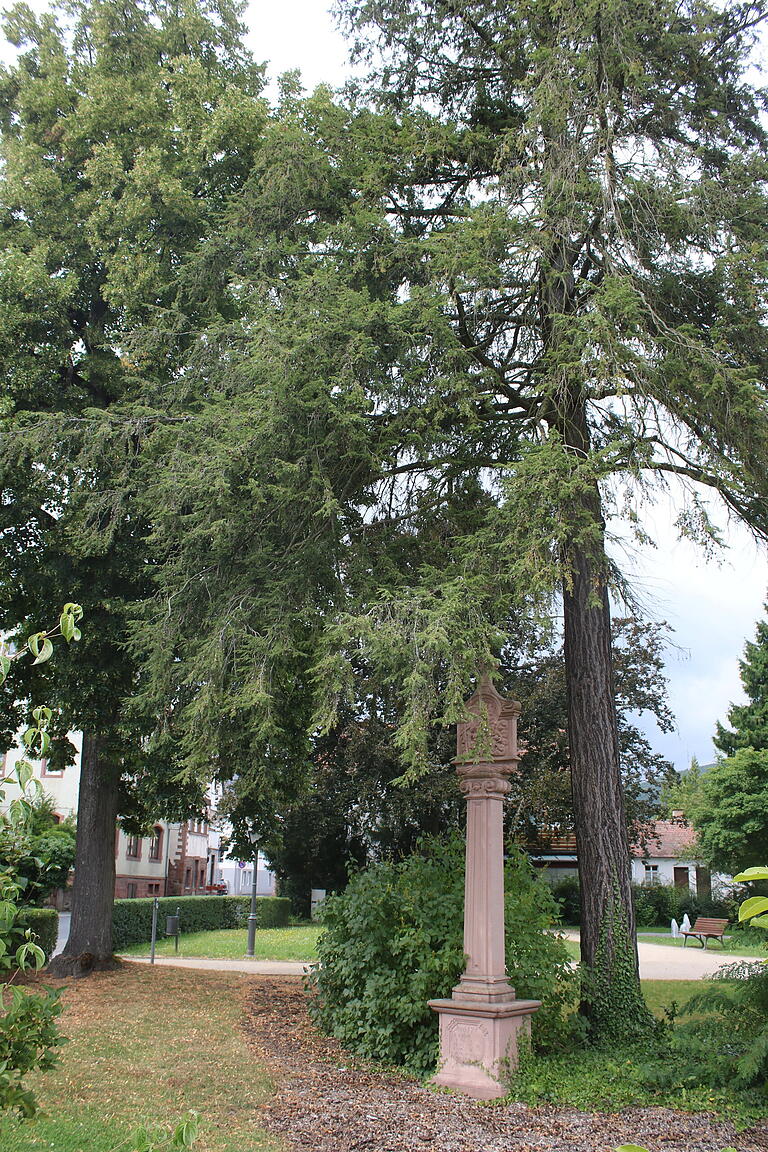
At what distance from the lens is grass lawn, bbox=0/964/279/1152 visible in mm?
6539

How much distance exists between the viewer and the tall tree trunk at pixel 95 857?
1483cm

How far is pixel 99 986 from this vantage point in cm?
1331

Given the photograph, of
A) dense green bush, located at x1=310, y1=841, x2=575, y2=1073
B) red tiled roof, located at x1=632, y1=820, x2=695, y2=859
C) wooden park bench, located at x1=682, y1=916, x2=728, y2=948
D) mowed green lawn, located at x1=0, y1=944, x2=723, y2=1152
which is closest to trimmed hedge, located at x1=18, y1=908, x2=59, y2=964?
mowed green lawn, located at x1=0, y1=944, x2=723, y2=1152

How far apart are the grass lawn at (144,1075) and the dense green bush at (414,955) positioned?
1.24 metres

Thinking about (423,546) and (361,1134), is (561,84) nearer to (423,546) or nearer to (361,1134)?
(423,546)

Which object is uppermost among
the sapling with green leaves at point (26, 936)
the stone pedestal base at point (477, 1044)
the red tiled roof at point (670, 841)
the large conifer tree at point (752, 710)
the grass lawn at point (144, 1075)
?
the large conifer tree at point (752, 710)

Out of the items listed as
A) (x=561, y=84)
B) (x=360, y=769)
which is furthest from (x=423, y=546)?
(x=360, y=769)

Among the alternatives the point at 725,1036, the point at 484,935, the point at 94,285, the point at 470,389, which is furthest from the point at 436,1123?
the point at 94,285

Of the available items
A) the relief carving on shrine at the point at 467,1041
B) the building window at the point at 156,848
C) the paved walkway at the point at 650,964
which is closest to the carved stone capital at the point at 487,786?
the relief carving on shrine at the point at 467,1041

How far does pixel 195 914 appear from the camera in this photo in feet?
101

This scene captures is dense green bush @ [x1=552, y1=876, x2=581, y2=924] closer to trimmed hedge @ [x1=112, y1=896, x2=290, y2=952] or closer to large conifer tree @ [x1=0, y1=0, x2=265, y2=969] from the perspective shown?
trimmed hedge @ [x1=112, y1=896, x2=290, y2=952]

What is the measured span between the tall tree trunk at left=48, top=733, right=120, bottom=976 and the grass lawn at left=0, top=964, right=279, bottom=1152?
1384mm

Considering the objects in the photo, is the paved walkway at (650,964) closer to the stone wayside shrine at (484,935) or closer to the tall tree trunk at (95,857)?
the tall tree trunk at (95,857)

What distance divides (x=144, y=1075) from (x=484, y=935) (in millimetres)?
3313
